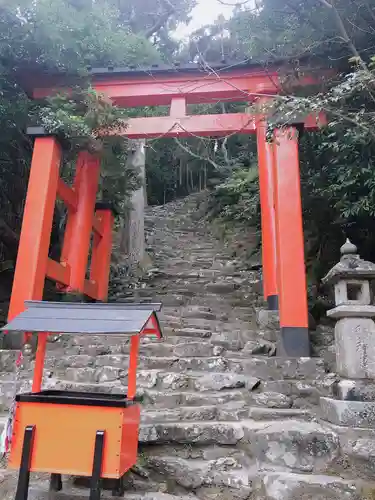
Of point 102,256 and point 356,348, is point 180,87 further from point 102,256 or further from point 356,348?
point 356,348

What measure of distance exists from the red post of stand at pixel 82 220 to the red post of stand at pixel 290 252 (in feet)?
10.7

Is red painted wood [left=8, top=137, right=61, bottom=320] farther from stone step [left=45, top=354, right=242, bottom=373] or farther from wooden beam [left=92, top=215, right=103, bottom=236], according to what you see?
wooden beam [left=92, top=215, right=103, bottom=236]

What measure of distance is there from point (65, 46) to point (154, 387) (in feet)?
17.1

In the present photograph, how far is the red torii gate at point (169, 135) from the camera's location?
17.8 feet

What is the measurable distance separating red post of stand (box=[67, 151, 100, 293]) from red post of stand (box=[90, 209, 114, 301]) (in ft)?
2.96

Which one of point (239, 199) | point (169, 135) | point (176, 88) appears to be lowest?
point (169, 135)

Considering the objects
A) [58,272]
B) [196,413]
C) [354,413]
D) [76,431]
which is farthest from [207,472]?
[58,272]

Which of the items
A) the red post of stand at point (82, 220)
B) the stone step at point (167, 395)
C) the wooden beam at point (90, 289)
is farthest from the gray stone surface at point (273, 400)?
the wooden beam at point (90, 289)

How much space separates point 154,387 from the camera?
4.30 m

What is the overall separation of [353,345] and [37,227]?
13.6ft

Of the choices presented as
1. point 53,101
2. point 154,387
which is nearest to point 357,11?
point 53,101

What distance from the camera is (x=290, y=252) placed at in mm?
5570

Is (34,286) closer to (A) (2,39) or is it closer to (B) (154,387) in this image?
(B) (154,387)

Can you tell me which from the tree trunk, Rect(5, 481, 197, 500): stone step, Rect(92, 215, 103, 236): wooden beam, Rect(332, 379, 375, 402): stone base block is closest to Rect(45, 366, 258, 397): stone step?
Rect(332, 379, 375, 402): stone base block
